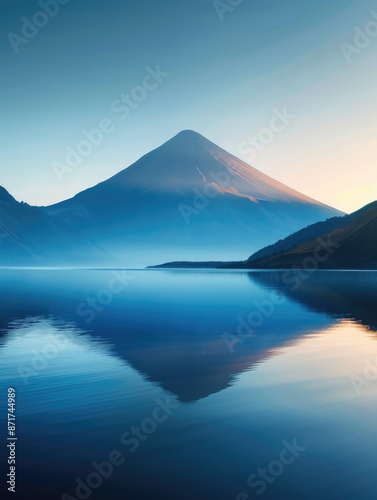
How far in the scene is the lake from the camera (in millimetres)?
9625

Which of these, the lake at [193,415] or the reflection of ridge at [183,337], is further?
the reflection of ridge at [183,337]

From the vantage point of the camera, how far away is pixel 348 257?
622 feet

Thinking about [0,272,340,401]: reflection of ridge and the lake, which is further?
[0,272,340,401]: reflection of ridge

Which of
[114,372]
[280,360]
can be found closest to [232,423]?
[114,372]

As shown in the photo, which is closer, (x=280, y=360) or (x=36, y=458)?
(x=36, y=458)

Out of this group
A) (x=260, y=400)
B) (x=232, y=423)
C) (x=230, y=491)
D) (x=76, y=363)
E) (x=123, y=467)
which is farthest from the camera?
A: (x=76, y=363)

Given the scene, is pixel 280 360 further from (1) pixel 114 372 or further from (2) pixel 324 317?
(2) pixel 324 317

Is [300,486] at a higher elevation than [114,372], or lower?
lower

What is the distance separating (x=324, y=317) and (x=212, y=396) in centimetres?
2490

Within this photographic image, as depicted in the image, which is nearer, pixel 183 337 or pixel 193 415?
pixel 193 415

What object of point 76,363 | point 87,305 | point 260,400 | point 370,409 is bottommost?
point 370,409

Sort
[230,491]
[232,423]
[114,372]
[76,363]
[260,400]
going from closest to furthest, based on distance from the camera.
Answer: [230,491]
[232,423]
[260,400]
[114,372]
[76,363]

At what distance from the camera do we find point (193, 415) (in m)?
13.7

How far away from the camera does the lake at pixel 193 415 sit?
9.62 m
